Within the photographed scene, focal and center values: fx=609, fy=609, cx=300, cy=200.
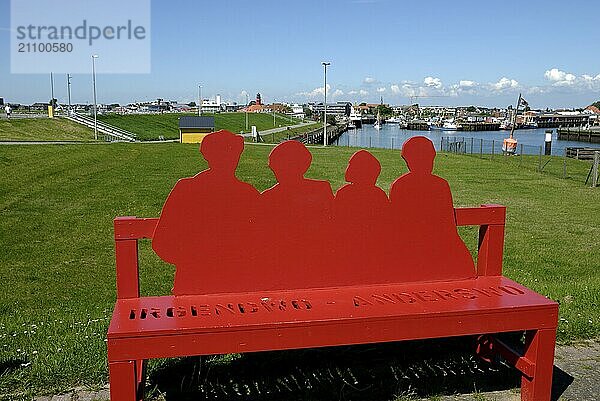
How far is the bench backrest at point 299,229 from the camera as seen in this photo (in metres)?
3.55

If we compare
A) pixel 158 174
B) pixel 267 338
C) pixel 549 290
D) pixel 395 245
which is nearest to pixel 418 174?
pixel 395 245

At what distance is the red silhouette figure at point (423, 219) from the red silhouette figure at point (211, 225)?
3.13 feet

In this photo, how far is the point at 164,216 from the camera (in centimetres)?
352

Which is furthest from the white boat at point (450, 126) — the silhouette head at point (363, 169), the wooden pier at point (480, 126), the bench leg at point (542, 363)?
the bench leg at point (542, 363)

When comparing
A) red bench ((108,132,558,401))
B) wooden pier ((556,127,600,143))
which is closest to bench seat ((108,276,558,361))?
red bench ((108,132,558,401))

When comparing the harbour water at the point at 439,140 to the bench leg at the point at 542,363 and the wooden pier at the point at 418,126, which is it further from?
the bench leg at the point at 542,363

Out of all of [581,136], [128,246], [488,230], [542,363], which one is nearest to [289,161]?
[128,246]

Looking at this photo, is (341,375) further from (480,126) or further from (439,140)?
(480,126)

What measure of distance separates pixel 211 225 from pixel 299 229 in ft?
1.75

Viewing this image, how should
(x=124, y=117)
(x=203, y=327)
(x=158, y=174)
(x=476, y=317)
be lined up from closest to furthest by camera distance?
1. (x=203, y=327)
2. (x=476, y=317)
3. (x=158, y=174)
4. (x=124, y=117)

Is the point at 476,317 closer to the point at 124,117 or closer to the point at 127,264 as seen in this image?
the point at 127,264

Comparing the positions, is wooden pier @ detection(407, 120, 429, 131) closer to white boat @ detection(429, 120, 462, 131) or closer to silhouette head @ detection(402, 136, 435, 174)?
white boat @ detection(429, 120, 462, 131)

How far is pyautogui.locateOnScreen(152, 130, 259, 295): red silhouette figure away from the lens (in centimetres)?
353

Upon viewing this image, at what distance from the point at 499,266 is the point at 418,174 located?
89cm
